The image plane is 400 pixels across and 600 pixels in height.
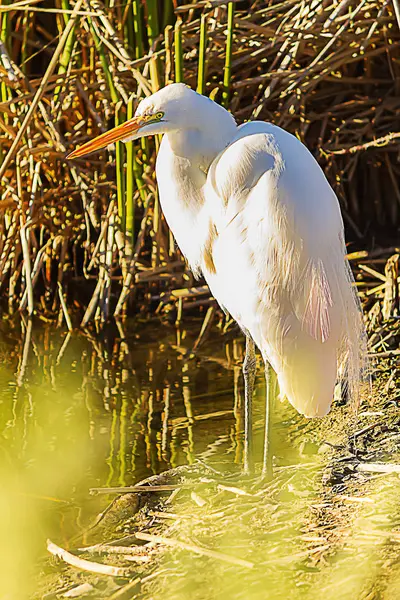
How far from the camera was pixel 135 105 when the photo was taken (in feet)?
12.7

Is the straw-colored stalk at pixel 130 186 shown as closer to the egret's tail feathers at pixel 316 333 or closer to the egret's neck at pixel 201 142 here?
the egret's neck at pixel 201 142

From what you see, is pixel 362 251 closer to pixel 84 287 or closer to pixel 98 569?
pixel 84 287

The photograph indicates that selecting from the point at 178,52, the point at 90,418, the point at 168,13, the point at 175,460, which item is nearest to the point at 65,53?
the point at 168,13

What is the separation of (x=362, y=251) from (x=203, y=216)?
1.75m

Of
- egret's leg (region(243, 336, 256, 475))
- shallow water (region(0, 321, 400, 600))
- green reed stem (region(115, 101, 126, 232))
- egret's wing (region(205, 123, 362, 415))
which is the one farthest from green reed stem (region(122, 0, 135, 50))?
egret's leg (region(243, 336, 256, 475))

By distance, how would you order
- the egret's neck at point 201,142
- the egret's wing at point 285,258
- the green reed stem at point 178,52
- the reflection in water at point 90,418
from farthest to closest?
the green reed stem at point 178,52 < the reflection in water at point 90,418 < the egret's neck at point 201,142 < the egret's wing at point 285,258

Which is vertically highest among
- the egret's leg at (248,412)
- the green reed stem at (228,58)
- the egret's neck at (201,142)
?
the green reed stem at (228,58)

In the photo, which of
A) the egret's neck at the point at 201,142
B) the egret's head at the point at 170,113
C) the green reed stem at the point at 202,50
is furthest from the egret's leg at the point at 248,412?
the green reed stem at the point at 202,50

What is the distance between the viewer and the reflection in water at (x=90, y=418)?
2.68 metres

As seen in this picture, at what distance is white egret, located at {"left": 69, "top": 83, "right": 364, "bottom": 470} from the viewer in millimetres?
2436

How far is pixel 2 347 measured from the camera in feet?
13.7

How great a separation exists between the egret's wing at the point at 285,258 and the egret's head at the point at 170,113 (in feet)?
0.39

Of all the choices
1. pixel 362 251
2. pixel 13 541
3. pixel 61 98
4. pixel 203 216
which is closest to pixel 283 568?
pixel 13 541

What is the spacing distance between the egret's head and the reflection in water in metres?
1.05
